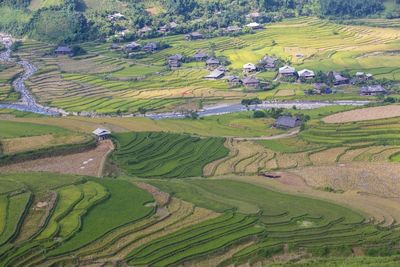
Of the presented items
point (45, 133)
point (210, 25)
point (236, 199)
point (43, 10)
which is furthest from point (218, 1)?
point (236, 199)

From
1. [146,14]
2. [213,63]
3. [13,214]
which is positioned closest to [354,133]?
[13,214]

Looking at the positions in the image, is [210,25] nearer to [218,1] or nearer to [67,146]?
[218,1]

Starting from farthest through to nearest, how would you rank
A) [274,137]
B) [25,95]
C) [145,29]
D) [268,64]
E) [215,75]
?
[145,29], [268,64], [215,75], [25,95], [274,137]

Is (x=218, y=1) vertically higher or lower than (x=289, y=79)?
higher

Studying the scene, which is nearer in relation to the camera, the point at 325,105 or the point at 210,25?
the point at 325,105

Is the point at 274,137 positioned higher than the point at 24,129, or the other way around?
the point at 24,129

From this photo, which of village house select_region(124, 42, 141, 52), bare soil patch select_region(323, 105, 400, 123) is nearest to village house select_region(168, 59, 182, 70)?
village house select_region(124, 42, 141, 52)

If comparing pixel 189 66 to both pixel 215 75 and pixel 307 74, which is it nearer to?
pixel 215 75

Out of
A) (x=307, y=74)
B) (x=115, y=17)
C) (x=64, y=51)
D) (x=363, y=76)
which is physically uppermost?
(x=115, y=17)
